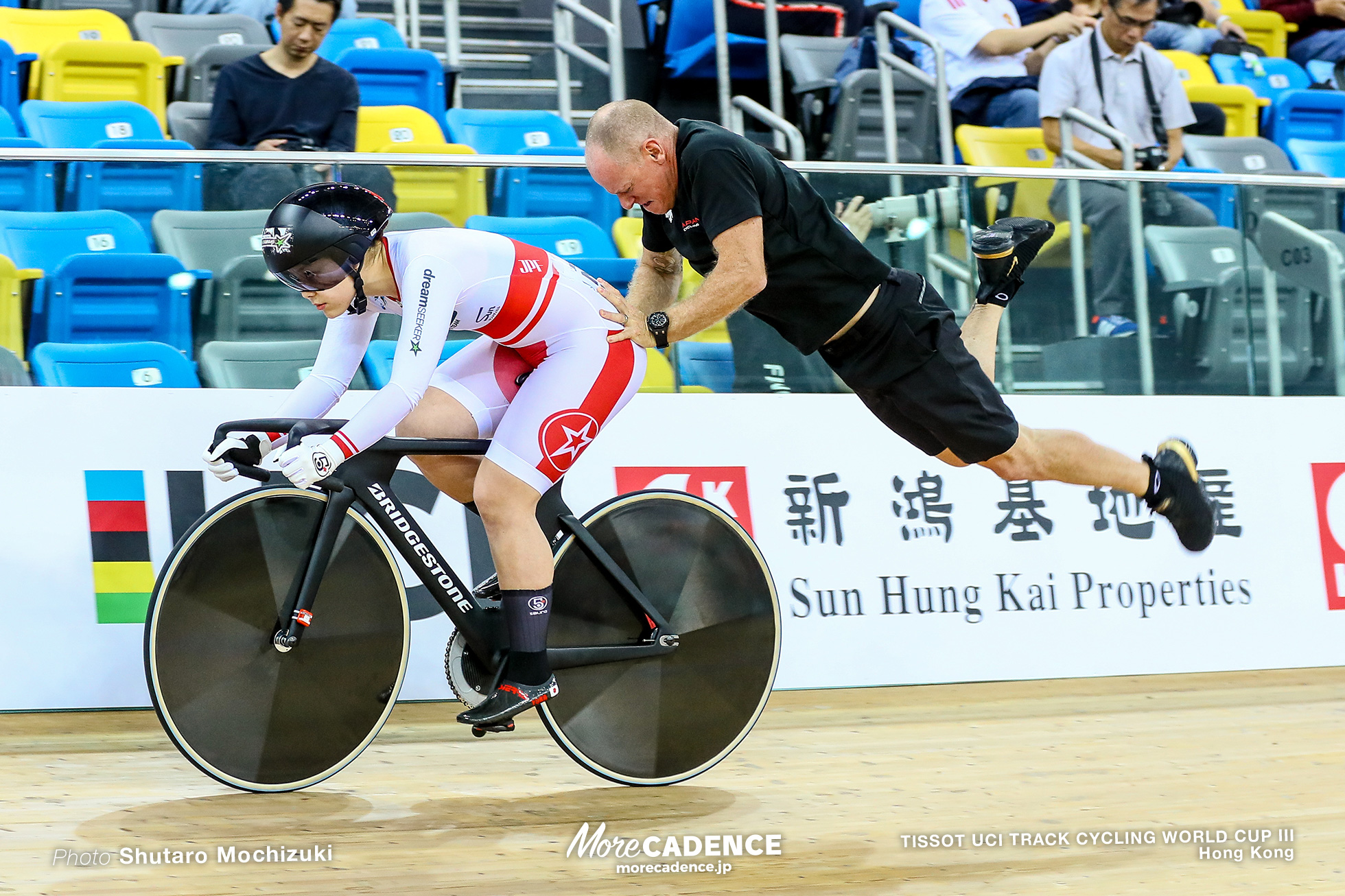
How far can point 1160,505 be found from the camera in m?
4.49

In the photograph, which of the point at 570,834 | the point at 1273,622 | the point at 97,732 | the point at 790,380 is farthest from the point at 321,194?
the point at 1273,622

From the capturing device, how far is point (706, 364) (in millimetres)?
5406

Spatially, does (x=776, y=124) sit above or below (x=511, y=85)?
below

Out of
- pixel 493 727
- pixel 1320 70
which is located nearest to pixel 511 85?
pixel 493 727

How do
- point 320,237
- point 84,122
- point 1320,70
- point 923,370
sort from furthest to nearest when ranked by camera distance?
point 1320,70, point 84,122, point 923,370, point 320,237

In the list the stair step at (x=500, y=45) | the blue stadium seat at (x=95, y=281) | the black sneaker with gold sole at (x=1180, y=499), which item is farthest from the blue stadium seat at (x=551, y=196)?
the stair step at (x=500, y=45)

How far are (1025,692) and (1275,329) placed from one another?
210 cm

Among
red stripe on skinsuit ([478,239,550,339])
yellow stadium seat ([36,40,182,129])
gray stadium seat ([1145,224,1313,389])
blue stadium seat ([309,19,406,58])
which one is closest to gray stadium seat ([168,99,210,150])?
yellow stadium seat ([36,40,182,129])

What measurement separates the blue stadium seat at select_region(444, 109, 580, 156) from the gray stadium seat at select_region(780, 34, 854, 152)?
1.35 metres

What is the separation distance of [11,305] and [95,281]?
276mm

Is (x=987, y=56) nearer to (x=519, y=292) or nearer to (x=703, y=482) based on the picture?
(x=703, y=482)

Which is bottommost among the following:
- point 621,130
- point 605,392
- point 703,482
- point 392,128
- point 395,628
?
point 395,628

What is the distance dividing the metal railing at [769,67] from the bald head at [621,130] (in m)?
3.99

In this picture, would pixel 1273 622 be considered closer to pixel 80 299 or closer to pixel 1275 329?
pixel 1275 329
